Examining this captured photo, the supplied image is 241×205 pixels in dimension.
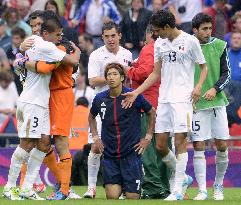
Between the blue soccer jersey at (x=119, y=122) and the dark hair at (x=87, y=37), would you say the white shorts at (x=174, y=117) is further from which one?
the dark hair at (x=87, y=37)

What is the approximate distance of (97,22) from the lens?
25.5 meters

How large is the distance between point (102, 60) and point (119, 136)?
166 centimetres

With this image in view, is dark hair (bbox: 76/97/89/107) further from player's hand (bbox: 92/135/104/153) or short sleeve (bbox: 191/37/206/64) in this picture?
short sleeve (bbox: 191/37/206/64)

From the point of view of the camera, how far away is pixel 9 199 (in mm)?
15531

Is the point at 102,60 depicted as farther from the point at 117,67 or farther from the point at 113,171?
the point at 113,171

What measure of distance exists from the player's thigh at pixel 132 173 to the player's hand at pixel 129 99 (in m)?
0.69

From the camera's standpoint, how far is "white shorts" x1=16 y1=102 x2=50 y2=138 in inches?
612

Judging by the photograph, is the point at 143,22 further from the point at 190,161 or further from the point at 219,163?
the point at 219,163

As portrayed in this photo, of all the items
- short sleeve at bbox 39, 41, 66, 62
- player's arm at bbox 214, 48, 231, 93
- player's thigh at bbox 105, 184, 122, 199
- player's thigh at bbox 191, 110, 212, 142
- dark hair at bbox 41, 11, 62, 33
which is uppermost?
dark hair at bbox 41, 11, 62, 33

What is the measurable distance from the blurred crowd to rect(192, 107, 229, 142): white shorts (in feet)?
21.2

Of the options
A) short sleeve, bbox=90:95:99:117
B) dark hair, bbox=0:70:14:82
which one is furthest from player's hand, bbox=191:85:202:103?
dark hair, bbox=0:70:14:82

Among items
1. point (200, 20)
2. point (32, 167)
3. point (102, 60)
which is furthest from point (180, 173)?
point (102, 60)

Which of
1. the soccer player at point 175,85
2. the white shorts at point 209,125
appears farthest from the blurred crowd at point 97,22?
the soccer player at point 175,85

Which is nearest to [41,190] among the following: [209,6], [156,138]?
[156,138]
